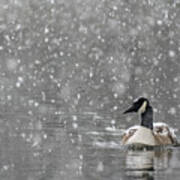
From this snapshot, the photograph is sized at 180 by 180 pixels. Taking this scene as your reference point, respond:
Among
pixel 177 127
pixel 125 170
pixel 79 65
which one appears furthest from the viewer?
pixel 79 65

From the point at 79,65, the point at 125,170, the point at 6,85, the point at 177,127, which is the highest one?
the point at 79,65

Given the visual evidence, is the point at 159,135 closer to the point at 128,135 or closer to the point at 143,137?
the point at 143,137

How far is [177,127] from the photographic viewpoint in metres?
18.9

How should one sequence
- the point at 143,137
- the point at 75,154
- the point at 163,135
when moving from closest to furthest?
the point at 75,154, the point at 143,137, the point at 163,135

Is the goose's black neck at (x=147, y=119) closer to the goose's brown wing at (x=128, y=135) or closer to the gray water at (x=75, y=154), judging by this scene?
the goose's brown wing at (x=128, y=135)

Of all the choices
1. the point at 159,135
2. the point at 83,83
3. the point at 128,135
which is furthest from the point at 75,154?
the point at 83,83

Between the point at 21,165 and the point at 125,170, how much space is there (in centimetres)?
161

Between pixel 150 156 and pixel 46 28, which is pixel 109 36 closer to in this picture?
pixel 46 28

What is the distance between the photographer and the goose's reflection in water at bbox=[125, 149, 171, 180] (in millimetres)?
12415

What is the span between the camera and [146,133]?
1628cm

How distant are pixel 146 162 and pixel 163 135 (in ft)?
9.41

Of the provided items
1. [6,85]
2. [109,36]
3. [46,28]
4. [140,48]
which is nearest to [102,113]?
[6,85]

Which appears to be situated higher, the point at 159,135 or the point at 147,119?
the point at 147,119

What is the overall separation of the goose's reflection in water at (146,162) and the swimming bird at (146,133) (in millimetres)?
397
